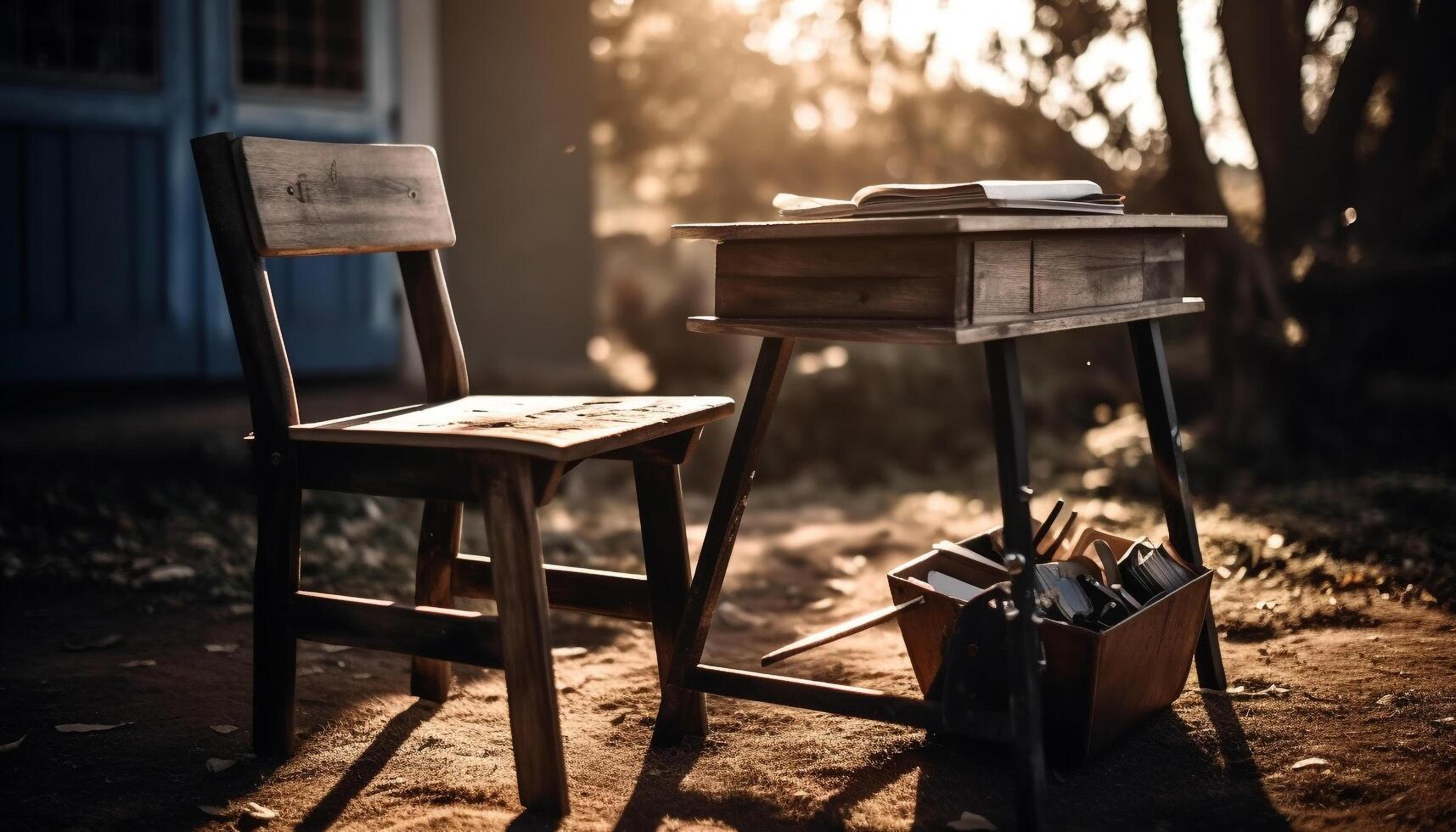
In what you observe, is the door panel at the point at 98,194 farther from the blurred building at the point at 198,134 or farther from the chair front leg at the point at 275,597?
the chair front leg at the point at 275,597

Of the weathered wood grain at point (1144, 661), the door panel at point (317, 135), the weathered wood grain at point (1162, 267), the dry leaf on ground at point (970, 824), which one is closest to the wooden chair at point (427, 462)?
the dry leaf on ground at point (970, 824)

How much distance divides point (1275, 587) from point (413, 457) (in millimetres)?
2623

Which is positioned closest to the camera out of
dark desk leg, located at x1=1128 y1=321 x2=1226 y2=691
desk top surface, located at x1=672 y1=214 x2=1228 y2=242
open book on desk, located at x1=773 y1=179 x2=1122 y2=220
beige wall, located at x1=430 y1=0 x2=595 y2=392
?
desk top surface, located at x1=672 y1=214 x2=1228 y2=242

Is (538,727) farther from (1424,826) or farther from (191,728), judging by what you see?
(1424,826)

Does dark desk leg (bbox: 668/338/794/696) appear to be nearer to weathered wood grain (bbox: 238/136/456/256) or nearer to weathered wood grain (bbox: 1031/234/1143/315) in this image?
weathered wood grain (bbox: 1031/234/1143/315)

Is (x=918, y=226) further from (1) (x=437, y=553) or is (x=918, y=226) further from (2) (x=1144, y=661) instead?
(1) (x=437, y=553)

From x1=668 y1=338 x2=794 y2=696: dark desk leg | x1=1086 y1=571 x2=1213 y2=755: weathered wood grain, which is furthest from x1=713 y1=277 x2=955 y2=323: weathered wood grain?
x1=1086 y1=571 x2=1213 y2=755: weathered wood grain

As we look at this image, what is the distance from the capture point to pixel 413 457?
90.9 inches

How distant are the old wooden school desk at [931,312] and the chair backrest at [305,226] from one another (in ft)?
2.56

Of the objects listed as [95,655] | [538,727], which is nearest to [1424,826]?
[538,727]

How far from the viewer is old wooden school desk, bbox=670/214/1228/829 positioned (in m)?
2.08

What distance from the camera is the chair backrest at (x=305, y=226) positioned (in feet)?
8.14

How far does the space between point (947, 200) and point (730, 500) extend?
744 mm

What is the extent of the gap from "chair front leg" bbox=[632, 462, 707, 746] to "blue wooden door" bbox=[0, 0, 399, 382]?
3619 millimetres
